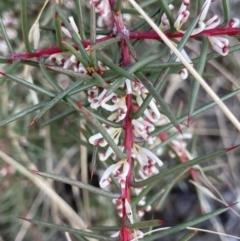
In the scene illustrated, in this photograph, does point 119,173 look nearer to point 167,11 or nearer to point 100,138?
point 100,138

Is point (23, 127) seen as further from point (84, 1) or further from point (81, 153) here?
point (84, 1)

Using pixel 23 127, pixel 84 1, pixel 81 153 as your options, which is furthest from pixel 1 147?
pixel 84 1

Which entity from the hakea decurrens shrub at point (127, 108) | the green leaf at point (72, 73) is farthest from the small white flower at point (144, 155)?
the green leaf at point (72, 73)

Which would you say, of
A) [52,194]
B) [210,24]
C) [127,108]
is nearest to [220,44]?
[210,24]

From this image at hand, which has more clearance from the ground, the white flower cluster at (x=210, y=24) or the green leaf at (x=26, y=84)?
the white flower cluster at (x=210, y=24)

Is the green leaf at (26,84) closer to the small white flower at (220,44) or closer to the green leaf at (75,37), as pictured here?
the green leaf at (75,37)

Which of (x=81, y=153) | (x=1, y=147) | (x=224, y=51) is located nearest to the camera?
(x=224, y=51)

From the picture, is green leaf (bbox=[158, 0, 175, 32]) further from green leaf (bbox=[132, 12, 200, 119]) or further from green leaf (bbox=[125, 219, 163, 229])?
green leaf (bbox=[125, 219, 163, 229])

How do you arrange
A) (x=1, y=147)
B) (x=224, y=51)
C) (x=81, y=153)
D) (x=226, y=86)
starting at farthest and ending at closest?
(x=226, y=86) → (x=81, y=153) → (x=1, y=147) → (x=224, y=51)
